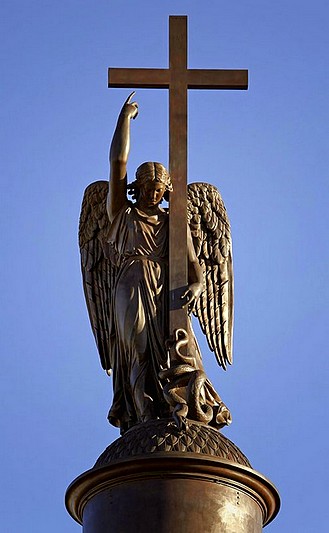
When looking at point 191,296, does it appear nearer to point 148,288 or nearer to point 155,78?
point 148,288

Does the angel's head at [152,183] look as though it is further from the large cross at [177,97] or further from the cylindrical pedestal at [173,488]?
the cylindrical pedestal at [173,488]

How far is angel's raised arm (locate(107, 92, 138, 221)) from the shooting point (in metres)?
12.9

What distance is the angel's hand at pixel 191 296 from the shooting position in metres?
12.6

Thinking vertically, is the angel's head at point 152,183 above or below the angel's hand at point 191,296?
above

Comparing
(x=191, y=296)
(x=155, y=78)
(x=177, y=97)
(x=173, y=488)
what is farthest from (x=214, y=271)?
(x=173, y=488)

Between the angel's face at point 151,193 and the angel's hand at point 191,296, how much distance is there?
0.84m

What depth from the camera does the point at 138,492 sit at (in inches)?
434

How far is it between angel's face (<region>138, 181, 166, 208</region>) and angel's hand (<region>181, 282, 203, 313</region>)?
844 mm

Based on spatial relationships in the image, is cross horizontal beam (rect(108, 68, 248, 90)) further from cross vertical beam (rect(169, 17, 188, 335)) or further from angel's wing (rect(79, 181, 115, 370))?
angel's wing (rect(79, 181, 115, 370))

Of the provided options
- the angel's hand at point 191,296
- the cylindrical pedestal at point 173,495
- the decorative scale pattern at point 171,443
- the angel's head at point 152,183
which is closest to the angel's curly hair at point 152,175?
the angel's head at point 152,183

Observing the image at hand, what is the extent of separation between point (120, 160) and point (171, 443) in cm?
280

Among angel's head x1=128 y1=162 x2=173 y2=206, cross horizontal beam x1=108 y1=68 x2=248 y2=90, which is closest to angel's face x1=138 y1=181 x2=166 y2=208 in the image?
angel's head x1=128 y1=162 x2=173 y2=206

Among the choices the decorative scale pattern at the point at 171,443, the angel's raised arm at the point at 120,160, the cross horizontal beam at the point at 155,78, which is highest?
the cross horizontal beam at the point at 155,78

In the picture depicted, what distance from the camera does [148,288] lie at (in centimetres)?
1259
